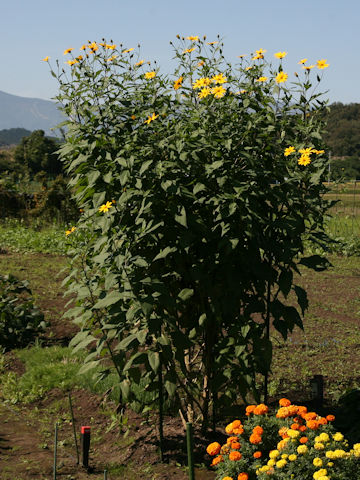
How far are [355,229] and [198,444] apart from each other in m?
9.46

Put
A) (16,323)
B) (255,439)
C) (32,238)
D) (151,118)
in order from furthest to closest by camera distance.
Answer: (32,238)
(16,323)
(151,118)
(255,439)

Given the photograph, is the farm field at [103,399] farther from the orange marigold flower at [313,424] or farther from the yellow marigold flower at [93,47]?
the yellow marigold flower at [93,47]

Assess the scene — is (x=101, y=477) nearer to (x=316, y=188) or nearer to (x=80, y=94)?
(x=316, y=188)

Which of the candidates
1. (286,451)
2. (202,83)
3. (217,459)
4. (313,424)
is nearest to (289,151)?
(202,83)

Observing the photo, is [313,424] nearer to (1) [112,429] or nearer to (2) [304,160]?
(2) [304,160]

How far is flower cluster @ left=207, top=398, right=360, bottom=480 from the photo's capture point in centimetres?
254

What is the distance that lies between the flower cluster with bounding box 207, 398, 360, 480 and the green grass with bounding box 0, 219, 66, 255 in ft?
23.5

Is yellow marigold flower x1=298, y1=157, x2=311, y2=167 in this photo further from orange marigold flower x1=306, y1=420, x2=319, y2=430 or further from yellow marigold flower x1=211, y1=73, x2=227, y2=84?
orange marigold flower x1=306, y1=420, x2=319, y2=430

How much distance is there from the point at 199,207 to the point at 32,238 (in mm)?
8783

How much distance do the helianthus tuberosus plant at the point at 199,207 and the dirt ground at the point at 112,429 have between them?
0.48 m

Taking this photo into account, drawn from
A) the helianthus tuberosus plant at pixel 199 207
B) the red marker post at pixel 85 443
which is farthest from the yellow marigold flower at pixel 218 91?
the red marker post at pixel 85 443

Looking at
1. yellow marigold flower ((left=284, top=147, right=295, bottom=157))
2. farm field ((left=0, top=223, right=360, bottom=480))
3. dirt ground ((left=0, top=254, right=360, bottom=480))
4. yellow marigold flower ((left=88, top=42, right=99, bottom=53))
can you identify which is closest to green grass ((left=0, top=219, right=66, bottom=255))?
farm field ((left=0, top=223, right=360, bottom=480))

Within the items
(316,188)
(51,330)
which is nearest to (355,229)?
(51,330)

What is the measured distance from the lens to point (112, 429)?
3816 mm
